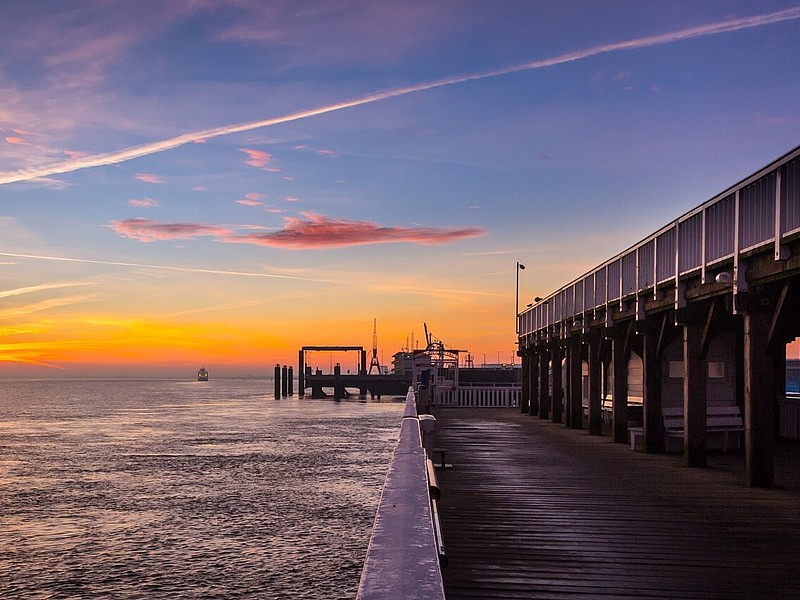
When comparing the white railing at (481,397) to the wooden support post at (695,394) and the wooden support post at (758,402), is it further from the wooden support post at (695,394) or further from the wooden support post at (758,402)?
the wooden support post at (758,402)

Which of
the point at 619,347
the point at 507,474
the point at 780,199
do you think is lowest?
the point at 507,474

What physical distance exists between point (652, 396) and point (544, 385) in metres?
15.6

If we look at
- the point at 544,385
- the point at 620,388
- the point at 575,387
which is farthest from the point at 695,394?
the point at 544,385

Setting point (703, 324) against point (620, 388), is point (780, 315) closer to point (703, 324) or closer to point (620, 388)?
point (703, 324)

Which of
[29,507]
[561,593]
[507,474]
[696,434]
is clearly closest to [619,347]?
[696,434]

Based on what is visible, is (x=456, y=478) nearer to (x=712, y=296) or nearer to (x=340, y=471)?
(x=712, y=296)

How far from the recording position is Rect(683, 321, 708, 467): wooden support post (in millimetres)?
15727

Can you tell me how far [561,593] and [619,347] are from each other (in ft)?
51.5

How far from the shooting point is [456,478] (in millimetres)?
13922

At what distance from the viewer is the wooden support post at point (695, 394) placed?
15.7m

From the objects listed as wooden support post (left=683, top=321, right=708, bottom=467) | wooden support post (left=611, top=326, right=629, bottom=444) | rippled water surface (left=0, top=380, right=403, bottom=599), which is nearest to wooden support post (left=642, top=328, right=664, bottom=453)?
wooden support post (left=611, top=326, right=629, bottom=444)

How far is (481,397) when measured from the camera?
4350 centimetres

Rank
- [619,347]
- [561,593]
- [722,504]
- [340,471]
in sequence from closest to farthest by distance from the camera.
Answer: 1. [561,593]
2. [722,504]
3. [619,347]
4. [340,471]

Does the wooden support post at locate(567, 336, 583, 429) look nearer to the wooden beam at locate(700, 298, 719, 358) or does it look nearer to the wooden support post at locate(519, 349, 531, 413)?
the wooden support post at locate(519, 349, 531, 413)
